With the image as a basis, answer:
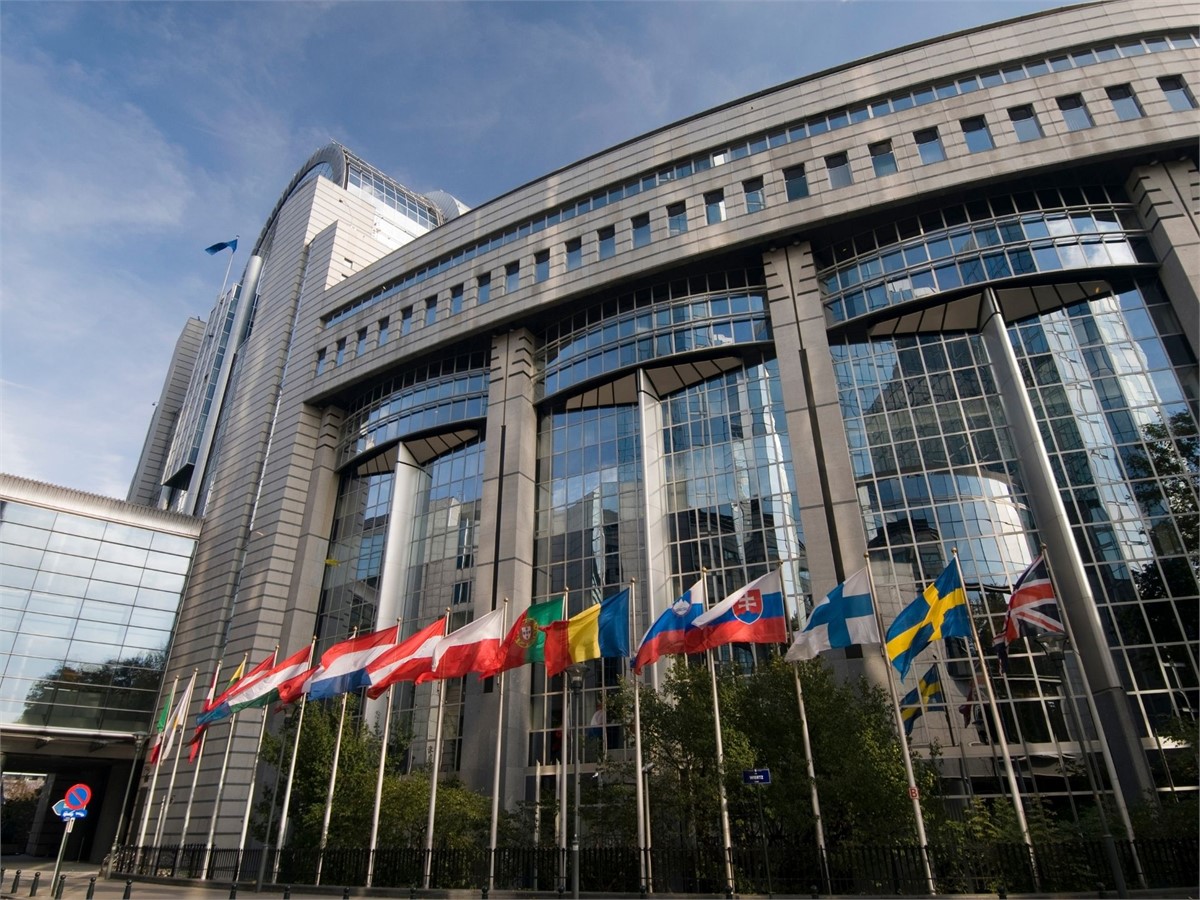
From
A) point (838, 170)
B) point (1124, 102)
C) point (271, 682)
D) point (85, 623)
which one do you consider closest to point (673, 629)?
point (271, 682)

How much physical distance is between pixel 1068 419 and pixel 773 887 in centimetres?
2390

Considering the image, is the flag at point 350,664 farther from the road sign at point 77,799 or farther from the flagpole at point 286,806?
the road sign at point 77,799

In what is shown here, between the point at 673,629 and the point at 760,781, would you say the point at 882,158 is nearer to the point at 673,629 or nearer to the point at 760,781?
the point at 673,629

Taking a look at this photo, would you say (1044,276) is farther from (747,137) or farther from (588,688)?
(588,688)

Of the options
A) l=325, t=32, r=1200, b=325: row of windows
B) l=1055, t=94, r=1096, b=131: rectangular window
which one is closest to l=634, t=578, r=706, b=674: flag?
l=325, t=32, r=1200, b=325: row of windows

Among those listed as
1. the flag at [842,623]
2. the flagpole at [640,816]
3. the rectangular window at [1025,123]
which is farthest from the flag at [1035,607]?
the rectangular window at [1025,123]

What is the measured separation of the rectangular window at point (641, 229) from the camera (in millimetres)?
44406

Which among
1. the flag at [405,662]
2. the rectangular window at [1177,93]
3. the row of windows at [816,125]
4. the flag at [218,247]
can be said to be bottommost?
the flag at [405,662]

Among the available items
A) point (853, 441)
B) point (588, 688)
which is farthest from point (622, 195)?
point (588, 688)

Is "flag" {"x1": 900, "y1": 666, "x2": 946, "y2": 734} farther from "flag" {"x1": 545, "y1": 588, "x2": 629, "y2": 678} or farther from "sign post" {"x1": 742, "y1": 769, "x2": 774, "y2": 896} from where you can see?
"flag" {"x1": 545, "y1": 588, "x2": 629, "y2": 678}

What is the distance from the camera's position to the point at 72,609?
50562 mm

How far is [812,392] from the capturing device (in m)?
36.5

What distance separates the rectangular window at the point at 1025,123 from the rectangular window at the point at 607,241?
2159 cm

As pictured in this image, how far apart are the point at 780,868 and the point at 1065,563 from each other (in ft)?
58.0
